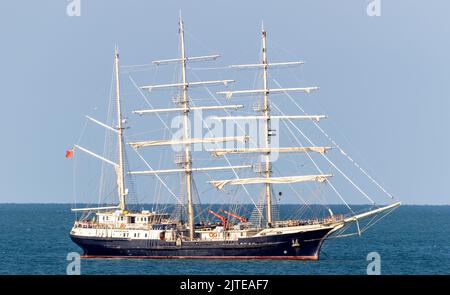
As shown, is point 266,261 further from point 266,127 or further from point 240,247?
point 266,127

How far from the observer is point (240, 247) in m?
91.2

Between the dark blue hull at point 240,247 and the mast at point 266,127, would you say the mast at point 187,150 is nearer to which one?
the dark blue hull at point 240,247

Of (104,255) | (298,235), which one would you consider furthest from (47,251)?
(298,235)

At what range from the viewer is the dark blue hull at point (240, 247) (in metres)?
90.6

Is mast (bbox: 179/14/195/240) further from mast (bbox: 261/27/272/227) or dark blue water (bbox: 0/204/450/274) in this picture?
mast (bbox: 261/27/272/227)

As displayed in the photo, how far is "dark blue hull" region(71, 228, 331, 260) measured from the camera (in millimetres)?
90625

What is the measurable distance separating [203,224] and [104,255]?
894 centimetres

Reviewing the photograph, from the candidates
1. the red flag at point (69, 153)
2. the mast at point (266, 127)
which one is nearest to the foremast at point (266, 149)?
the mast at point (266, 127)

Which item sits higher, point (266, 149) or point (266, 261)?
point (266, 149)

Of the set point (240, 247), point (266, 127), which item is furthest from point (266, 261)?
point (266, 127)

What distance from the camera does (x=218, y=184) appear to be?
313 feet
